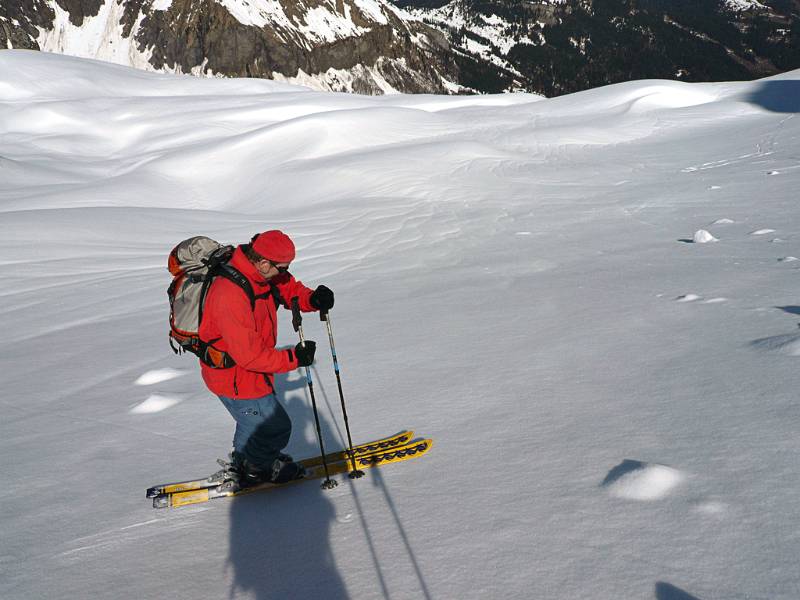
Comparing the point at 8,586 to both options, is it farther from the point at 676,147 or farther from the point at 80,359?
the point at 676,147

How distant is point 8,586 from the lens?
2.52m

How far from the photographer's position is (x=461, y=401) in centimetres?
373

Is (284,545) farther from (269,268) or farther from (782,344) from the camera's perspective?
(782,344)

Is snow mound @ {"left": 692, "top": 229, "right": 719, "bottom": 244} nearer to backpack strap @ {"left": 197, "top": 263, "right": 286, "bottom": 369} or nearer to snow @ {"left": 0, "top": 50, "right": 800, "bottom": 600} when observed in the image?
snow @ {"left": 0, "top": 50, "right": 800, "bottom": 600}

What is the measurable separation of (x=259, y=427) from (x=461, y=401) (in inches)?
51.8

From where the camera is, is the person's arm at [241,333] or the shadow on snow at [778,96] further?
the shadow on snow at [778,96]

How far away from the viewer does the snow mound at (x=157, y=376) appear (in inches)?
192

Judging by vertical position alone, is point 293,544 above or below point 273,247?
below

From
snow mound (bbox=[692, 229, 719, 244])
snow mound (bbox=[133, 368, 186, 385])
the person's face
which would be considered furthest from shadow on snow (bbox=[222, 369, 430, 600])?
snow mound (bbox=[692, 229, 719, 244])

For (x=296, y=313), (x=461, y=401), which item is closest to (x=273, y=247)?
(x=296, y=313)

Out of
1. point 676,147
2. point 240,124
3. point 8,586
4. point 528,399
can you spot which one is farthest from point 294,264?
point 240,124

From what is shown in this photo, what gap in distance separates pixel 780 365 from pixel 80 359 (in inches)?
226

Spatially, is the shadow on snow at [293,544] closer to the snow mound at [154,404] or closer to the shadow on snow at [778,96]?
the snow mound at [154,404]

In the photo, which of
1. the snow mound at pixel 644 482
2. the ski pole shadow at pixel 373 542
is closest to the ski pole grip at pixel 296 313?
the ski pole shadow at pixel 373 542
